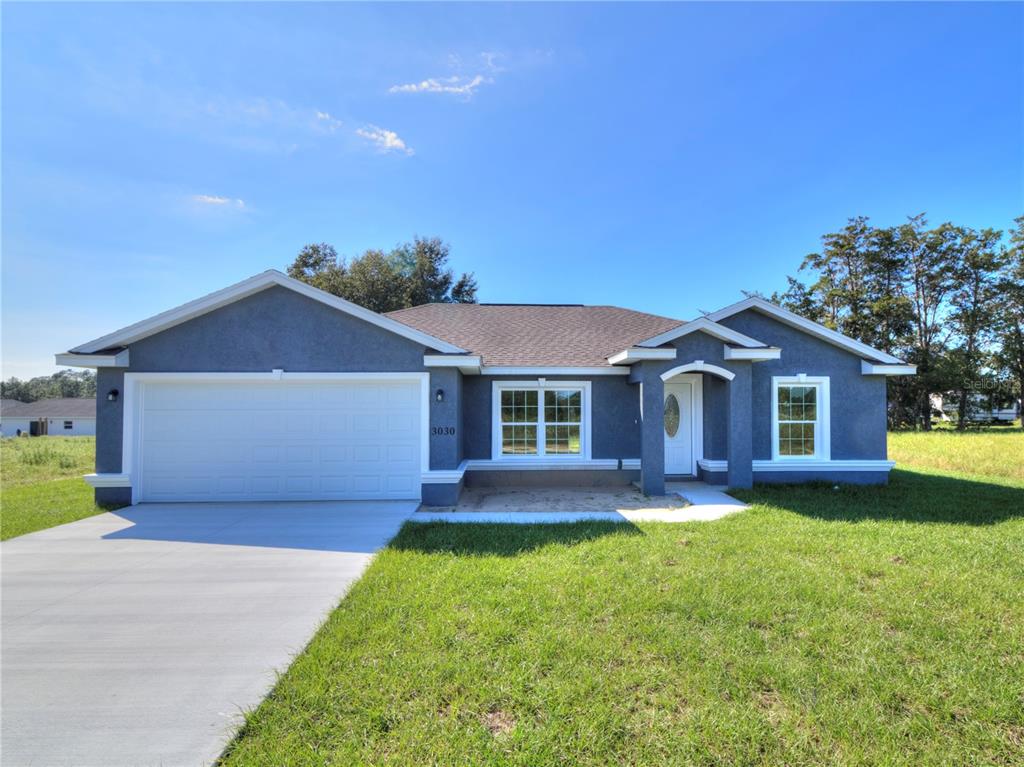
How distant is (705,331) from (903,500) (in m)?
5.34

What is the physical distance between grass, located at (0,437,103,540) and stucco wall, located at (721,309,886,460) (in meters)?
14.7

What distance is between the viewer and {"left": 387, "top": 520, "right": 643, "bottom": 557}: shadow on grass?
21.1 ft

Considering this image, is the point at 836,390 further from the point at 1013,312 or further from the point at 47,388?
the point at 47,388

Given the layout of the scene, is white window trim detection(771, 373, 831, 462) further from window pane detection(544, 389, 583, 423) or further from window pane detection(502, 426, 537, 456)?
window pane detection(502, 426, 537, 456)

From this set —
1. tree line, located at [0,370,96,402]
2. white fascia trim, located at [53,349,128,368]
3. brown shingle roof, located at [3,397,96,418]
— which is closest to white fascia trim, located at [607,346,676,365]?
white fascia trim, located at [53,349,128,368]

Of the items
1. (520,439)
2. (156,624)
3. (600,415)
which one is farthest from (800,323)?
(156,624)

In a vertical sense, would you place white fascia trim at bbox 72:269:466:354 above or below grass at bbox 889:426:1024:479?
above

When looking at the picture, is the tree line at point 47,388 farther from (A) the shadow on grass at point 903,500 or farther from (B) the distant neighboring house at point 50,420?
(A) the shadow on grass at point 903,500

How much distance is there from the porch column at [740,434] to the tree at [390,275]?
1074 inches

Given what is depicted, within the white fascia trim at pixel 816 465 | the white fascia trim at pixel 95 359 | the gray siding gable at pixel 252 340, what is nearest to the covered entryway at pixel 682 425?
the white fascia trim at pixel 816 465

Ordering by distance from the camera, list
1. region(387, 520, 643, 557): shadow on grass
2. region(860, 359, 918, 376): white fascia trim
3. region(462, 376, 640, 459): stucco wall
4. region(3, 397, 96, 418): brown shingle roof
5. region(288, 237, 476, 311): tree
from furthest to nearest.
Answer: region(3, 397, 96, 418): brown shingle roof, region(288, 237, 476, 311): tree, region(462, 376, 640, 459): stucco wall, region(860, 359, 918, 376): white fascia trim, region(387, 520, 643, 557): shadow on grass

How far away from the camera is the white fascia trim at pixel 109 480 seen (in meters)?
9.00

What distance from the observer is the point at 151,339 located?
30.3 ft

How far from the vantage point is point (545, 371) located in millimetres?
11023
